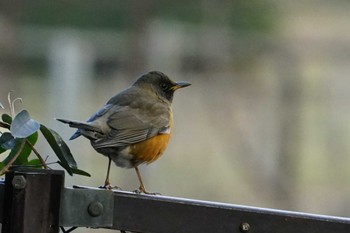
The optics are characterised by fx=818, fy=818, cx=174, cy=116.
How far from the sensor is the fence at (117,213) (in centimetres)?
114

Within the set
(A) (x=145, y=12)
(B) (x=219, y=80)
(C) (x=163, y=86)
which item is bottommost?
(C) (x=163, y=86)

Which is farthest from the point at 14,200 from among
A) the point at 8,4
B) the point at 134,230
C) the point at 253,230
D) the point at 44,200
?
the point at 8,4

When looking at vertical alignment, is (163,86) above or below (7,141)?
above

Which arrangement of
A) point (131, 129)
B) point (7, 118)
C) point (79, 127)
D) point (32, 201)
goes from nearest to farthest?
1. point (32, 201)
2. point (7, 118)
3. point (79, 127)
4. point (131, 129)

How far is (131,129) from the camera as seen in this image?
2727mm

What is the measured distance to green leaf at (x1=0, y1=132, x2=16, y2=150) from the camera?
1395mm

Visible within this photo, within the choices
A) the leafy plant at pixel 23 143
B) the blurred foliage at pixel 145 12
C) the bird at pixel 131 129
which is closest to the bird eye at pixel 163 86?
the bird at pixel 131 129

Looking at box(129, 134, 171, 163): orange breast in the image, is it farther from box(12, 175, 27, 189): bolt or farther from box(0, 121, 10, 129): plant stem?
box(12, 175, 27, 189): bolt

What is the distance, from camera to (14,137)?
134 cm

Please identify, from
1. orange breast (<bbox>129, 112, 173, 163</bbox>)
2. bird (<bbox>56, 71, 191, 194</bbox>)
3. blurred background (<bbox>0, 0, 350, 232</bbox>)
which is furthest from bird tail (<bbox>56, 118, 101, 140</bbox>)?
blurred background (<bbox>0, 0, 350, 232</bbox>)

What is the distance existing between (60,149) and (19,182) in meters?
0.29

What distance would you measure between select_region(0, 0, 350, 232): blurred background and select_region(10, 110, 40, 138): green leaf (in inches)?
160

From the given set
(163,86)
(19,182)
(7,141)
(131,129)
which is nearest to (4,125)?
(7,141)

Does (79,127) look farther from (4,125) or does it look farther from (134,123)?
(4,125)
